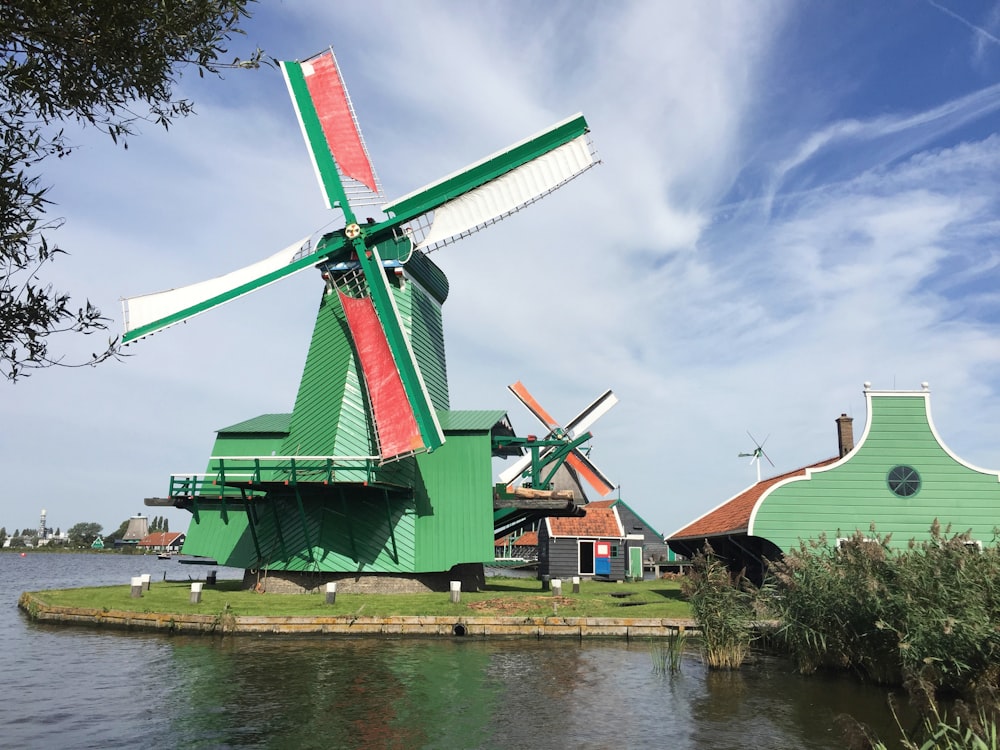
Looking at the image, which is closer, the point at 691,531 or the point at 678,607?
the point at 678,607

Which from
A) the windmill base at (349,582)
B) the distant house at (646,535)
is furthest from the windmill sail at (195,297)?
the distant house at (646,535)

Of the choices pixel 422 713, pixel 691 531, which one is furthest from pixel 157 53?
pixel 691 531

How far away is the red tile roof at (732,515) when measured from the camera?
23359 mm

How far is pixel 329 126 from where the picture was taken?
2662cm

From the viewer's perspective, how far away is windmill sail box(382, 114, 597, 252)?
25.3 meters

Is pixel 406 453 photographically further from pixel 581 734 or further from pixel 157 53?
pixel 157 53

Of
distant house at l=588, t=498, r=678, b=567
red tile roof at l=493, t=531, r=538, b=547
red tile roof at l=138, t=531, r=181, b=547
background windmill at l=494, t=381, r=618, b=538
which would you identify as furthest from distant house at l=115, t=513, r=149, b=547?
background windmill at l=494, t=381, r=618, b=538

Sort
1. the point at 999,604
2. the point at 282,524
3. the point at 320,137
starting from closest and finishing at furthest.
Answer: the point at 999,604, the point at 282,524, the point at 320,137

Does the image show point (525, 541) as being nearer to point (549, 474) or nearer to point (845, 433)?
point (549, 474)

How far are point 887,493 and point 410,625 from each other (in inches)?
560

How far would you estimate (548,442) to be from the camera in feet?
94.0

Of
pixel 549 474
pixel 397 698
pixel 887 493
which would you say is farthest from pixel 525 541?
pixel 397 698

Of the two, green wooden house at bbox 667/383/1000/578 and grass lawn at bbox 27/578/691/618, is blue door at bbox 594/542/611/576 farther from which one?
green wooden house at bbox 667/383/1000/578

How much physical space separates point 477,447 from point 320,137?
12.1 meters
